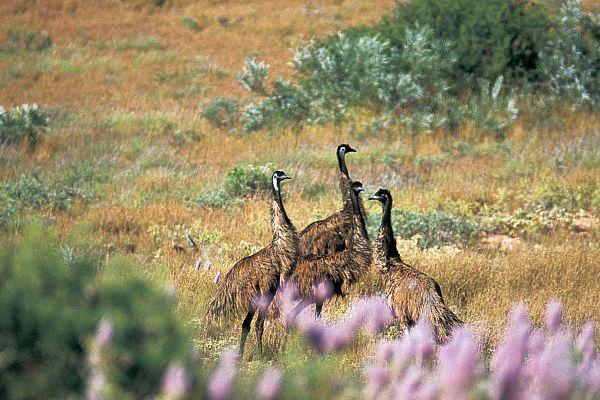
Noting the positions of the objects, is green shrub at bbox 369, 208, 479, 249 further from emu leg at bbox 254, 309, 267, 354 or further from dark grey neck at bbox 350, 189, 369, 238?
emu leg at bbox 254, 309, 267, 354

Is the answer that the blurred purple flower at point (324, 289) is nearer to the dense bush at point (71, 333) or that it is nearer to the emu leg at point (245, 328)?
the emu leg at point (245, 328)

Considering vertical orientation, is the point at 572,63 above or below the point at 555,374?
below

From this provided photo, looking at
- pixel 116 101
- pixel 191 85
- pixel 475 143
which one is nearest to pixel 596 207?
pixel 475 143

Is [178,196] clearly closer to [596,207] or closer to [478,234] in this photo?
[478,234]

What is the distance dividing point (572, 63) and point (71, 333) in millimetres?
15730

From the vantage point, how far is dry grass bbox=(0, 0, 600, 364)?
285 inches

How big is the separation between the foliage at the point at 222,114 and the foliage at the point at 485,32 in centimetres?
324

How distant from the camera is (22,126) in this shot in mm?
14656

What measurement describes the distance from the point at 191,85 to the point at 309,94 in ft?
20.0

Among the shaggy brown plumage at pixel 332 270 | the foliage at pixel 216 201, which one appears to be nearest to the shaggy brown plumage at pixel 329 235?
the shaggy brown plumage at pixel 332 270

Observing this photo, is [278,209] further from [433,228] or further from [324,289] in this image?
[433,228]

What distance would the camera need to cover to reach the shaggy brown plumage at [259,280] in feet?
17.4

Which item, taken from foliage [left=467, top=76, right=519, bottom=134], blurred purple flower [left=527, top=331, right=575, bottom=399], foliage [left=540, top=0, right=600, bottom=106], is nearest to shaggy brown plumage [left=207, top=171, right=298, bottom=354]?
blurred purple flower [left=527, top=331, right=575, bottom=399]

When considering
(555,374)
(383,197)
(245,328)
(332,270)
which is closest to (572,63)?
(383,197)
